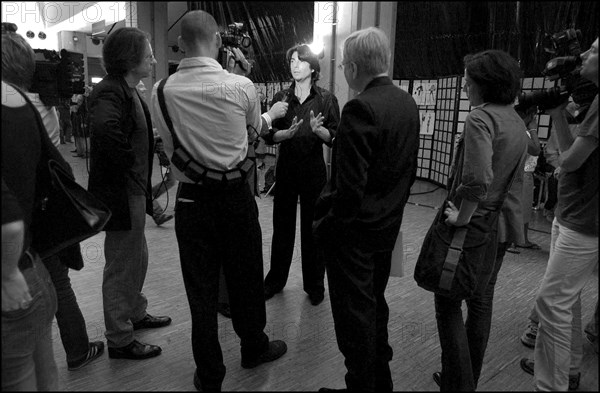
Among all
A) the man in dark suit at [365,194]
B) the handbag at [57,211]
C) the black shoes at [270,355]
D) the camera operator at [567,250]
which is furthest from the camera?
the black shoes at [270,355]

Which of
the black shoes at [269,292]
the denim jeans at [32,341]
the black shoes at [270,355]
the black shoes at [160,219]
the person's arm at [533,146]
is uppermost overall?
the person's arm at [533,146]

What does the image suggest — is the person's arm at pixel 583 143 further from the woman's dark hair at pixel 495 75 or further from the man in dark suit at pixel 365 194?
the man in dark suit at pixel 365 194

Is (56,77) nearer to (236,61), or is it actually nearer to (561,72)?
(236,61)

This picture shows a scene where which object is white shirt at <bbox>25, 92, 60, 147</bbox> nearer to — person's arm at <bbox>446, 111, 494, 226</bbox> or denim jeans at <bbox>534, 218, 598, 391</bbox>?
person's arm at <bbox>446, 111, 494, 226</bbox>

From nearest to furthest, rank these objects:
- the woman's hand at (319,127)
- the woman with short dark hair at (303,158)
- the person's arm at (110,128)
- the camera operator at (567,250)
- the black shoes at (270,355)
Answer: the camera operator at (567,250) < the person's arm at (110,128) < the black shoes at (270,355) < the woman's hand at (319,127) < the woman with short dark hair at (303,158)

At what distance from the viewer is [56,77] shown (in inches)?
67.8

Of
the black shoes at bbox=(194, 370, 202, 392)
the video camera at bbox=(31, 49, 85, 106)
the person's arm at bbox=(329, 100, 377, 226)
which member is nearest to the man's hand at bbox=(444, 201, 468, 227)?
the person's arm at bbox=(329, 100, 377, 226)

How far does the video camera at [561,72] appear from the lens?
1.63 m

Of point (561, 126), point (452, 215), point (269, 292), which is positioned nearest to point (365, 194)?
point (452, 215)

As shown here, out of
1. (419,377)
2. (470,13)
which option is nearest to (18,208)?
(470,13)

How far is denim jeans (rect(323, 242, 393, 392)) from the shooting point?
5.13ft

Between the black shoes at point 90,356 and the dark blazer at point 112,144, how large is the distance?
0.60m

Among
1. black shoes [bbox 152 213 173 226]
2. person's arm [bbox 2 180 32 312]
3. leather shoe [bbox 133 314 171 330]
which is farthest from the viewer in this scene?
black shoes [bbox 152 213 173 226]

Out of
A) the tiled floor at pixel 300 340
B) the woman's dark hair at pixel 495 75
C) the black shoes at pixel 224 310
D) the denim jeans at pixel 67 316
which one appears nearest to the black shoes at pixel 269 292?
the tiled floor at pixel 300 340
